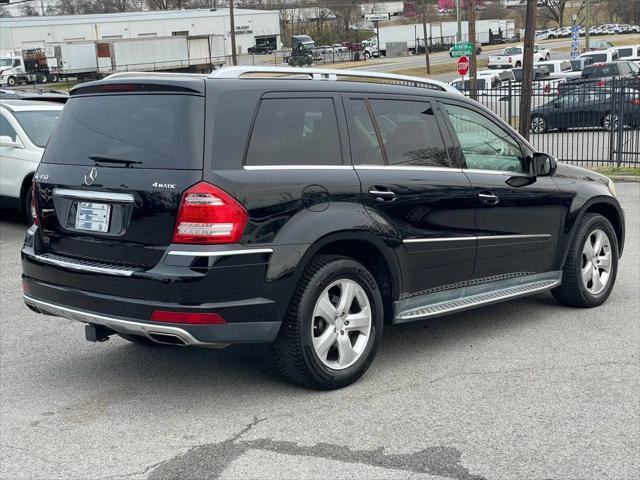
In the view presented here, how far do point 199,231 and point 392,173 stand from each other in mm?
1456

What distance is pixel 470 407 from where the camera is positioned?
493cm

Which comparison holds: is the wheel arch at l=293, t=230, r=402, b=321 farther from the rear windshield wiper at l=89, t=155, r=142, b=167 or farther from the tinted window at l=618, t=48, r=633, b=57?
the tinted window at l=618, t=48, r=633, b=57

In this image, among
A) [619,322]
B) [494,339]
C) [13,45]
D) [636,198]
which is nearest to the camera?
[494,339]

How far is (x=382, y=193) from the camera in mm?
5375

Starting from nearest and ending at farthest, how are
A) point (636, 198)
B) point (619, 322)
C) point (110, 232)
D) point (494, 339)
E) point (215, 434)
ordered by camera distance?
1. point (215, 434)
2. point (110, 232)
3. point (494, 339)
4. point (619, 322)
5. point (636, 198)

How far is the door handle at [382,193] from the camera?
5332 millimetres

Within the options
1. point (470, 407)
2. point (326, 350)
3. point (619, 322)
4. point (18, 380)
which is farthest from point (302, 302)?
point (619, 322)

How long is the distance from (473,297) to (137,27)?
78.0 m

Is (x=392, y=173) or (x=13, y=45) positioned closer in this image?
(x=392, y=173)

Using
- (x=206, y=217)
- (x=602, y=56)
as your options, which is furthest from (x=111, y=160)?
(x=602, y=56)

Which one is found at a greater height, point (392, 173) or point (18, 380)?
point (392, 173)

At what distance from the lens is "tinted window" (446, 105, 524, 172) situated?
618 centimetres

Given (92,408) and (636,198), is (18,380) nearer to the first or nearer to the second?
(92,408)

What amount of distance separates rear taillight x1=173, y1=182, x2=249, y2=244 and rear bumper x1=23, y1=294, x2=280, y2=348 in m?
0.46
